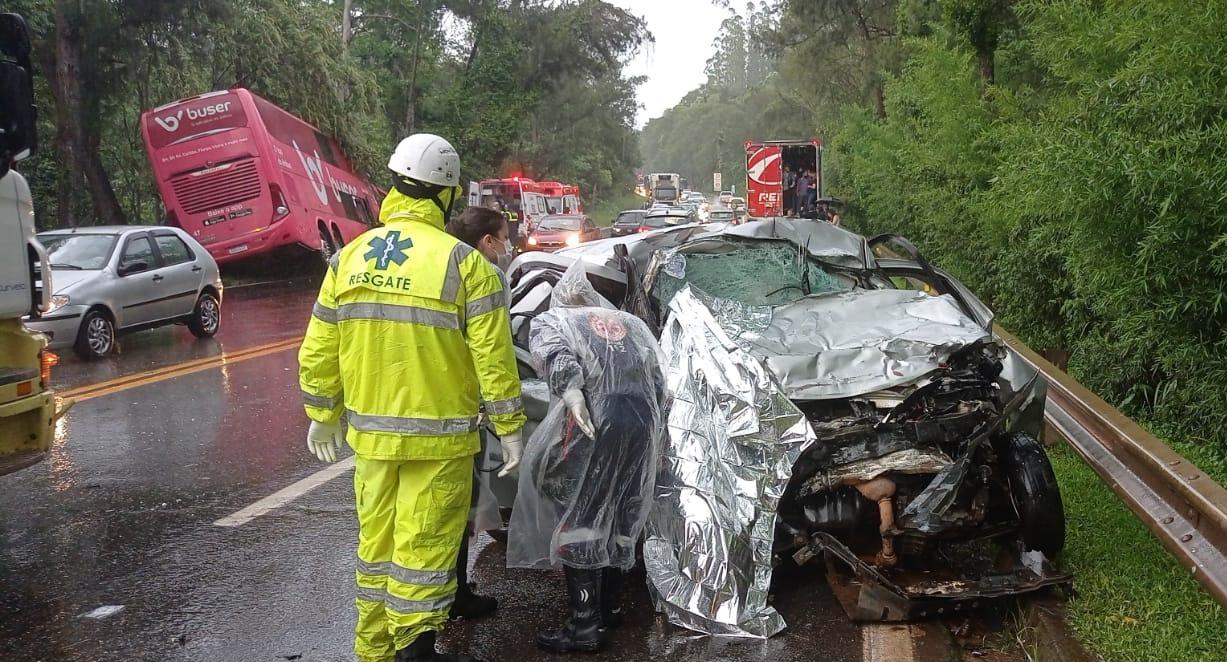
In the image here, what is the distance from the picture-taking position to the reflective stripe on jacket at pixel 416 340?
3.65 m

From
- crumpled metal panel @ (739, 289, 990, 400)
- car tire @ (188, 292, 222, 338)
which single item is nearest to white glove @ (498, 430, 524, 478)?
crumpled metal panel @ (739, 289, 990, 400)

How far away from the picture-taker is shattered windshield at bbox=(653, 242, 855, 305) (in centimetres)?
569

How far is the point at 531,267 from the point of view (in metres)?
6.19

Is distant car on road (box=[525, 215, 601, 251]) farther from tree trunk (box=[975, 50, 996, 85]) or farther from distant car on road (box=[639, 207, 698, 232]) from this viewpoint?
tree trunk (box=[975, 50, 996, 85])

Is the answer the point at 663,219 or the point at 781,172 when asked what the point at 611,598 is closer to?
the point at 781,172

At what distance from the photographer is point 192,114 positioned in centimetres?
2041

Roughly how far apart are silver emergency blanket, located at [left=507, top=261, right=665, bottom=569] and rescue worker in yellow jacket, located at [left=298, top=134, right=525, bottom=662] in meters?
0.47

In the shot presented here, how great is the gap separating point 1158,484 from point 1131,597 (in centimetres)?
48

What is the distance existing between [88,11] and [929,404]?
2082cm

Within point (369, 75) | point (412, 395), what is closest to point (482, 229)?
point (412, 395)

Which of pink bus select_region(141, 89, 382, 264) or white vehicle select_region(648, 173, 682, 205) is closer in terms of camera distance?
pink bus select_region(141, 89, 382, 264)

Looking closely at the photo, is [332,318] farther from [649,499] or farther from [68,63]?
[68,63]

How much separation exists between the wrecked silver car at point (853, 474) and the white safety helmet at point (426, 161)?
4.61 feet

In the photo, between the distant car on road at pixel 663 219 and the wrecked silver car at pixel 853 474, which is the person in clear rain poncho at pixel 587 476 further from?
the distant car on road at pixel 663 219
